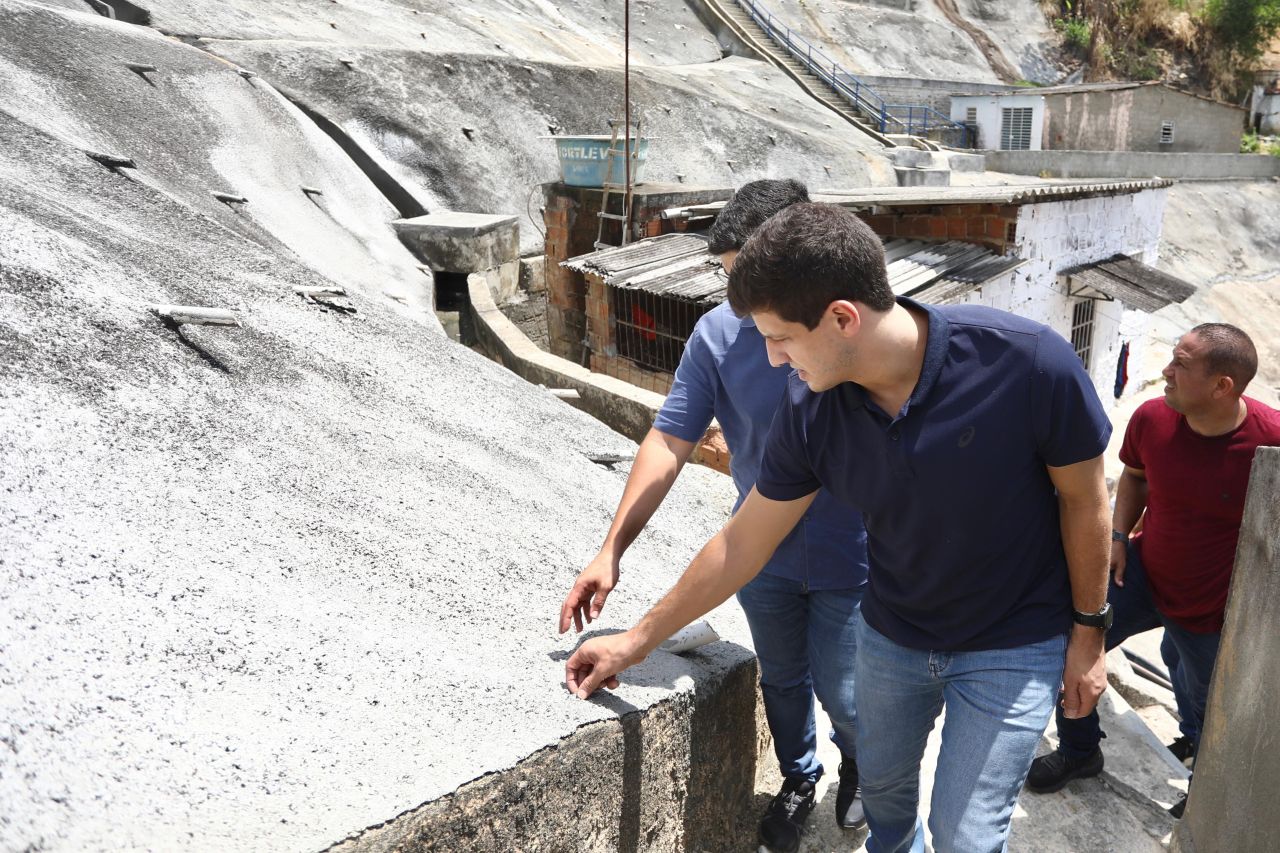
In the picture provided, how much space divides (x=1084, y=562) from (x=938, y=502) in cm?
32

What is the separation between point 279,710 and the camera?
1.80 m

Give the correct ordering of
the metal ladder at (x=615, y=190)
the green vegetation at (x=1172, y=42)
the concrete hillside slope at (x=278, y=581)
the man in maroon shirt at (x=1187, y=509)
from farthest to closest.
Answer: the green vegetation at (x=1172, y=42)
the metal ladder at (x=615, y=190)
the man in maroon shirt at (x=1187, y=509)
the concrete hillside slope at (x=278, y=581)

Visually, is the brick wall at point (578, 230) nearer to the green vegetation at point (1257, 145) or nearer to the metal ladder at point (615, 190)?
the metal ladder at point (615, 190)

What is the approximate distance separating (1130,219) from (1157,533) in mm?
8335

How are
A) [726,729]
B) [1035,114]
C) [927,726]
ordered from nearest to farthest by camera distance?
[927,726] < [726,729] < [1035,114]

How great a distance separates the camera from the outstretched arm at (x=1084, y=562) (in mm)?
1808

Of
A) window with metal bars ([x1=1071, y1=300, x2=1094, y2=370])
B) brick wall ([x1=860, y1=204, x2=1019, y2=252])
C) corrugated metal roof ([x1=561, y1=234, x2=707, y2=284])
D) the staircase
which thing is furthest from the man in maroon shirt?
the staircase

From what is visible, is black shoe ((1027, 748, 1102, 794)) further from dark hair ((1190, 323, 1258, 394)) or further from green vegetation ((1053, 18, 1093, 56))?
green vegetation ((1053, 18, 1093, 56))

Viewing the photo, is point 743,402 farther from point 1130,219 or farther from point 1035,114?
point 1035,114

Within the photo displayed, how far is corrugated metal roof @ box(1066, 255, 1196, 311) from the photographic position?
29.2 feet

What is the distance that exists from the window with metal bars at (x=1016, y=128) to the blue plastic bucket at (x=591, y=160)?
54.6 ft

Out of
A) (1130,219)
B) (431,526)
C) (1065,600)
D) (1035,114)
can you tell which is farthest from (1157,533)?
(1035,114)

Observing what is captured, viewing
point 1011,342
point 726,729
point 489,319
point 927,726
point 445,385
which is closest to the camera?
point 1011,342

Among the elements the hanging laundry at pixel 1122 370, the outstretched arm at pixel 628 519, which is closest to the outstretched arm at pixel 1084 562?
the outstretched arm at pixel 628 519
